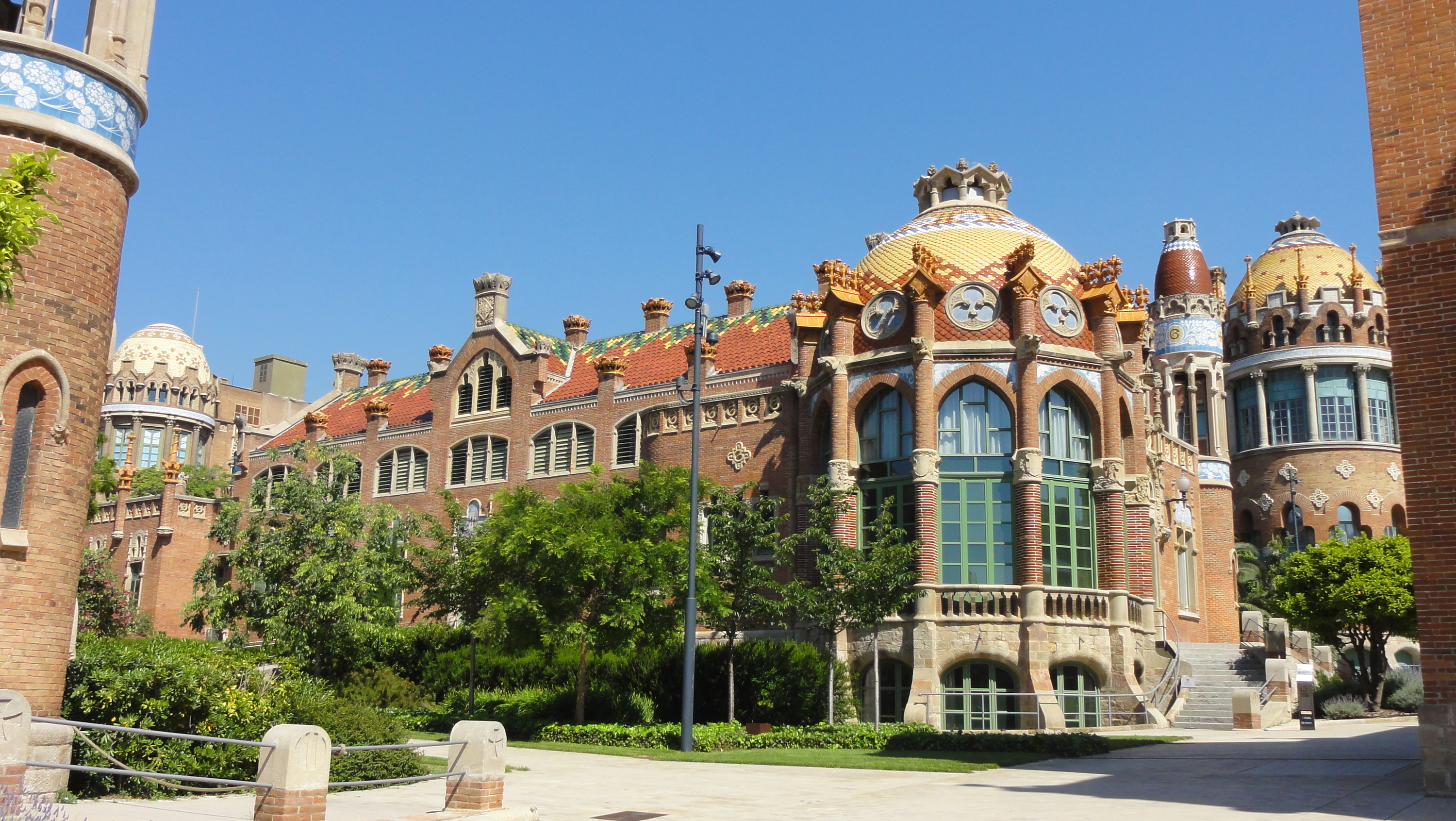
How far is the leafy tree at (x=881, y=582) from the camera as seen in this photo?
27.8 m

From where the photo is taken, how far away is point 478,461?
152ft

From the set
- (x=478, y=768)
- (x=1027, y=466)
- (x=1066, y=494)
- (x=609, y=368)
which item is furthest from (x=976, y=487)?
(x=478, y=768)

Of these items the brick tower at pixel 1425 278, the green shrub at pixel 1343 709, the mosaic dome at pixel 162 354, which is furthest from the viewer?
the mosaic dome at pixel 162 354

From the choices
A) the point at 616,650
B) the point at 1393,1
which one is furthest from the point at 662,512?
the point at 1393,1

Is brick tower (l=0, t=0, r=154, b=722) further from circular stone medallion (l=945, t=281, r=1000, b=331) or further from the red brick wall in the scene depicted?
circular stone medallion (l=945, t=281, r=1000, b=331)

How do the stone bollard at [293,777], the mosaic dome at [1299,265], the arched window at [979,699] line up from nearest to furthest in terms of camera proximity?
1. the stone bollard at [293,777]
2. the arched window at [979,699]
3. the mosaic dome at [1299,265]

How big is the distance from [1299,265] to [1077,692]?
4652cm

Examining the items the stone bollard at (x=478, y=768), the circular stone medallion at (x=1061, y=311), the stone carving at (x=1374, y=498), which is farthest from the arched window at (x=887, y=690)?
the stone carving at (x=1374, y=498)

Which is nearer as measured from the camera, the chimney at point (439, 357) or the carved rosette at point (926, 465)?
the carved rosette at point (926, 465)

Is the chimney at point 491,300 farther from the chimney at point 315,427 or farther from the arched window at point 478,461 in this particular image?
the chimney at point 315,427

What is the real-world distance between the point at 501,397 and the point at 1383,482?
146 feet

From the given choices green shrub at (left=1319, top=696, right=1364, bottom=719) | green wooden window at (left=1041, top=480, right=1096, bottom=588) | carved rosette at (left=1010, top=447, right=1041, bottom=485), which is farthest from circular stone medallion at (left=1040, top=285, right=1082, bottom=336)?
green shrub at (left=1319, top=696, right=1364, bottom=719)

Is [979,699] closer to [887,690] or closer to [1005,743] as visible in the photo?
[887,690]

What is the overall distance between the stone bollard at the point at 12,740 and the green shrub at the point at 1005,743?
15.7m
